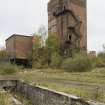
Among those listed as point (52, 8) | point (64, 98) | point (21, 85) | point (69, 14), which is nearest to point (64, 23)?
point (69, 14)

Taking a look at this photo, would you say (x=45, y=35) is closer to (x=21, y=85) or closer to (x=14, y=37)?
(x=14, y=37)

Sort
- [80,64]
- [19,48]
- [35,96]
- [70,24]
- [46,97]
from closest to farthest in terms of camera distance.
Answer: [46,97], [35,96], [80,64], [70,24], [19,48]

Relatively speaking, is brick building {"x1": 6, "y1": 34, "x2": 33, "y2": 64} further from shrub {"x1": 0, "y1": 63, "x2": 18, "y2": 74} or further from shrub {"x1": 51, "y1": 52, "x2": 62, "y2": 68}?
shrub {"x1": 0, "y1": 63, "x2": 18, "y2": 74}

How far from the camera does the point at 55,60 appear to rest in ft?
129

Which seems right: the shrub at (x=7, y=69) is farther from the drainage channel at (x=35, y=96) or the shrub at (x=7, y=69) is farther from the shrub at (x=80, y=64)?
the drainage channel at (x=35, y=96)

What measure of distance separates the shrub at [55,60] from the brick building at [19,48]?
7.43m

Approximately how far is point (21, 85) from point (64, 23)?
93.4ft

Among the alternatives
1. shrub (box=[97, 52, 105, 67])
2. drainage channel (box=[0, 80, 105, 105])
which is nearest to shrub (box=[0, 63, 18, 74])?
drainage channel (box=[0, 80, 105, 105])

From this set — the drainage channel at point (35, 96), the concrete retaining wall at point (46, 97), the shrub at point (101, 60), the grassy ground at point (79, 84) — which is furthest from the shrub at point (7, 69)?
the shrub at point (101, 60)

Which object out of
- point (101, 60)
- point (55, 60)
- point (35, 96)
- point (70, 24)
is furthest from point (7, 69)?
point (35, 96)

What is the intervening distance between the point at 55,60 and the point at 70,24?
773 cm

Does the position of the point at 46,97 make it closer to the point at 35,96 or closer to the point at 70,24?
the point at 35,96

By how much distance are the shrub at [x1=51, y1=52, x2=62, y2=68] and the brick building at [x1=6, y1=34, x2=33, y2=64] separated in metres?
7.43

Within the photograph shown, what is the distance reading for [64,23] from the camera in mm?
42125
